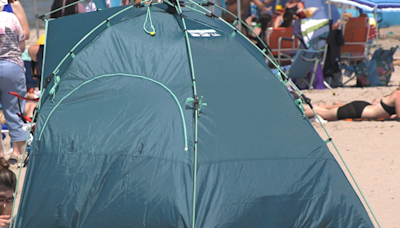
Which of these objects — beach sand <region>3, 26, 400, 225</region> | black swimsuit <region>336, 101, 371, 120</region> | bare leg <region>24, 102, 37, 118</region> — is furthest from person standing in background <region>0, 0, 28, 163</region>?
black swimsuit <region>336, 101, 371, 120</region>

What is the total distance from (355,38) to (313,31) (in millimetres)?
890

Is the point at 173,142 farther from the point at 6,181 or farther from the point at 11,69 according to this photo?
the point at 11,69

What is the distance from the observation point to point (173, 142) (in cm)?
331

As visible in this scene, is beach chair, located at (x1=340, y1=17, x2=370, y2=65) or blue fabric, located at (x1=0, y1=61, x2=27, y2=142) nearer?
blue fabric, located at (x1=0, y1=61, x2=27, y2=142)

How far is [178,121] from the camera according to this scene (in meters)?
3.36

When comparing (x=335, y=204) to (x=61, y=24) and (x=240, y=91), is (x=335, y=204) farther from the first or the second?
(x=61, y=24)

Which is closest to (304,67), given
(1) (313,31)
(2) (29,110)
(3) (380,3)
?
(1) (313,31)

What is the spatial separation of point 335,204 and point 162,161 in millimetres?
1216

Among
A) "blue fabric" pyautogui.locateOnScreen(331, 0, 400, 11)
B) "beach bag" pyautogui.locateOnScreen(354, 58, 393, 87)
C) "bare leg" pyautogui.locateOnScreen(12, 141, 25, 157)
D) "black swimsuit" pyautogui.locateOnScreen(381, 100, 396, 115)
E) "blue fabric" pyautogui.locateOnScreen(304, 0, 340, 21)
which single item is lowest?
"beach bag" pyautogui.locateOnScreen(354, 58, 393, 87)

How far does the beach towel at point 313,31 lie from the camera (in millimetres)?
10812

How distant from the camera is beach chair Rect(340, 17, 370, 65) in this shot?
10.4m

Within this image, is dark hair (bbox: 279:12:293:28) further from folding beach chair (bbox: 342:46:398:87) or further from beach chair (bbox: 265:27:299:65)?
folding beach chair (bbox: 342:46:398:87)

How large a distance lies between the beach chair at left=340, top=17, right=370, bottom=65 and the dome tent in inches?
284

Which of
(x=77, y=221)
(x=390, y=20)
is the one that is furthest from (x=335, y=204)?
(x=390, y=20)
